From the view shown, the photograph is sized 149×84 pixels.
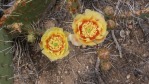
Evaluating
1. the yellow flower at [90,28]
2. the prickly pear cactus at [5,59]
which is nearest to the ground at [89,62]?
the prickly pear cactus at [5,59]

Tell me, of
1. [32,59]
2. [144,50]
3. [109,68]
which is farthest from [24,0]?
[144,50]

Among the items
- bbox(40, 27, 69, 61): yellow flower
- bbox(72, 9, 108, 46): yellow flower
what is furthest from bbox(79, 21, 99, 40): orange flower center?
bbox(40, 27, 69, 61): yellow flower

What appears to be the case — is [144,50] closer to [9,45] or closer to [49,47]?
[49,47]

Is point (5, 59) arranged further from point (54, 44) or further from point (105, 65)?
point (105, 65)

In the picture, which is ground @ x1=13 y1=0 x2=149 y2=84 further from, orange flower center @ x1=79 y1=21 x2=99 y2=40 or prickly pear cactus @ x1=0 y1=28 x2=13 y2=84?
orange flower center @ x1=79 y1=21 x2=99 y2=40

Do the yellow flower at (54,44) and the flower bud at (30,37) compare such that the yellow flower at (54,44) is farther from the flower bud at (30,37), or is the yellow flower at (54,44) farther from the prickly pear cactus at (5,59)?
the prickly pear cactus at (5,59)

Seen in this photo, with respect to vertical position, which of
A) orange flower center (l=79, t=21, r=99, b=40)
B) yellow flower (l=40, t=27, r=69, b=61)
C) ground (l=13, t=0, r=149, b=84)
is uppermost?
orange flower center (l=79, t=21, r=99, b=40)

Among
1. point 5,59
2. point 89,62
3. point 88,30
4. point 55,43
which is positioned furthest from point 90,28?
point 5,59

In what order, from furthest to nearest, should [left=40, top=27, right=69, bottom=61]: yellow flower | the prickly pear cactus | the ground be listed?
the ground → [left=40, top=27, right=69, bottom=61]: yellow flower → the prickly pear cactus
